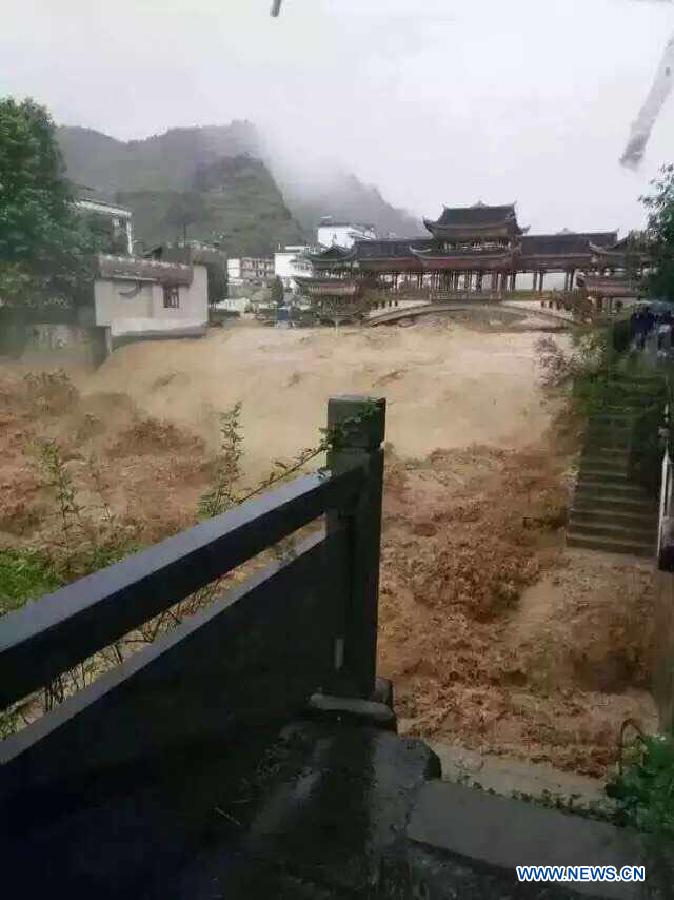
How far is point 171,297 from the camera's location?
31.8 ft

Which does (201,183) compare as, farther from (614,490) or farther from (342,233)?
(614,490)

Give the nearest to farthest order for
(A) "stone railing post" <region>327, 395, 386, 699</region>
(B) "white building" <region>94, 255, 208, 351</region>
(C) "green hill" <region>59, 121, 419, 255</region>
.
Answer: (A) "stone railing post" <region>327, 395, 386, 699</region>
(C) "green hill" <region>59, 121, 419, 255</region>
(B) "white building" <region>94, 255, 208, 351</region>

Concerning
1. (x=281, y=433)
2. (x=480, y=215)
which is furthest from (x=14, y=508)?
(x=480, y=215)

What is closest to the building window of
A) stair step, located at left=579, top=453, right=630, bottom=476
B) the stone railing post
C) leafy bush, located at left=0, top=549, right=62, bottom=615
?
stair step, located at left=579, top=453, right=630, bottom=476

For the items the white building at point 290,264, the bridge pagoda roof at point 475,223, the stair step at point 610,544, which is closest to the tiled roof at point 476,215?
the bridge pagoda roof at point 475,223

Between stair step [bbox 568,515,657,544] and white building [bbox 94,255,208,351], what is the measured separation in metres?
Answer: 5.84

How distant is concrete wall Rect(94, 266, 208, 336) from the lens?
8.38 metres

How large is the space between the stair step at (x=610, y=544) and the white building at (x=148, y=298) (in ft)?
19.3

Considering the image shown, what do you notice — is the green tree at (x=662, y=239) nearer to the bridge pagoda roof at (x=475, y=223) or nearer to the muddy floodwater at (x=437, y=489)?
the muddy floodwater at (x=437, y=489)

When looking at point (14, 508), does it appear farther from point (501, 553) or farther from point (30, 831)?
point (30, 831)

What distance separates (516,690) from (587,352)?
394 centimetres

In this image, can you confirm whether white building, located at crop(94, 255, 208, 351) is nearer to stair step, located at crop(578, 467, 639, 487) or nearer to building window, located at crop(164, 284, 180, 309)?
building window, located at crop(164, 284, 180, 309)

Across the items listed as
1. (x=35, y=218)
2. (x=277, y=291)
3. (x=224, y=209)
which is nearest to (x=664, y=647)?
(x=35, y=218)

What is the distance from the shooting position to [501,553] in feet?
16.4
